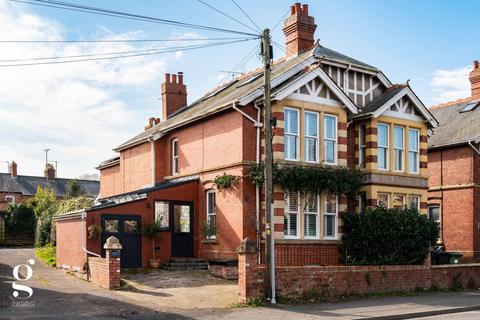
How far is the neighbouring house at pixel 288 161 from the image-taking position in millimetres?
21828

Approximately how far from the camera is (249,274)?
1642 cm

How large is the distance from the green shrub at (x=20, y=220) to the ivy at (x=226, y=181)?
95.4 ft

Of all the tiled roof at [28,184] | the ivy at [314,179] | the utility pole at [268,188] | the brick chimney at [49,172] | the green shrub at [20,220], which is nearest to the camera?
the utility pole at [268,188]

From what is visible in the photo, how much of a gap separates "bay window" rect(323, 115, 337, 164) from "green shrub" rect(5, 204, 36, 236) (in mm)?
31236

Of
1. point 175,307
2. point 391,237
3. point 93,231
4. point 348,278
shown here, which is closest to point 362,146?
point 391,237

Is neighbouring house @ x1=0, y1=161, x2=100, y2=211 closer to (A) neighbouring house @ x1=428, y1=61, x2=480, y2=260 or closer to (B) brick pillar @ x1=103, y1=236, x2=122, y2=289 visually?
(A) neighbouring house @ x1=428, y1=61, x2=480, y2=260

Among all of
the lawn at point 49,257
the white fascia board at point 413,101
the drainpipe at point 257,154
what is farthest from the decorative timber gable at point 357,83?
the lawn at point 49,257

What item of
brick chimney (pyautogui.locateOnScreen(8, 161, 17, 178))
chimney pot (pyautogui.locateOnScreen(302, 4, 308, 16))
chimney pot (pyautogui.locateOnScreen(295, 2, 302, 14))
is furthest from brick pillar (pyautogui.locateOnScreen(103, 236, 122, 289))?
brick chimney (pyautogui.locateOnScreen(8, 161, 17, 178))

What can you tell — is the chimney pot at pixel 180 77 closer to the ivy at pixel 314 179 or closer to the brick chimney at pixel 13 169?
the ivy at pixel 314 179

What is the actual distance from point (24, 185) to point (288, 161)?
173 ft

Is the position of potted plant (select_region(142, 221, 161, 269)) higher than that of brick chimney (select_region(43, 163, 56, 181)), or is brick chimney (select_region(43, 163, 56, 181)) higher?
brick chimney (select_region(43, 163, 56, 181))

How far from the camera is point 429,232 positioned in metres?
22.4

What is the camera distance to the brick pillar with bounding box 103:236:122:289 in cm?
1827

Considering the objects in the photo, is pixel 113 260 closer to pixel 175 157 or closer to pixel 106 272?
pixel 106 272
